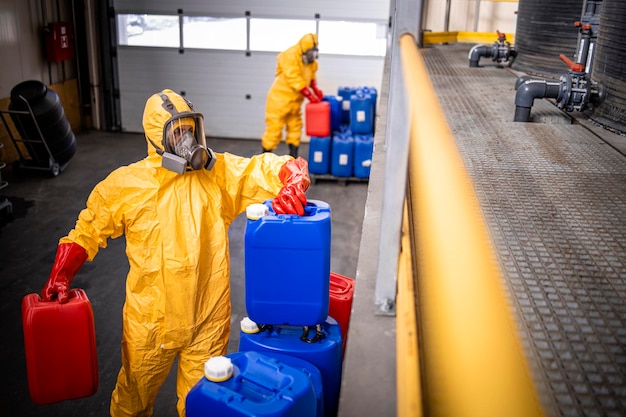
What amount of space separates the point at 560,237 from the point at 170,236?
73.5 inches

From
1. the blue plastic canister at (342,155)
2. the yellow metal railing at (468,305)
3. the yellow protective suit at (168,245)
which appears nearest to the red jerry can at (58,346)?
the yellow protective suit at (168,245)

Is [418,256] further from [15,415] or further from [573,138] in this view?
[15,415]

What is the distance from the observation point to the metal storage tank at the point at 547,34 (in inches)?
219

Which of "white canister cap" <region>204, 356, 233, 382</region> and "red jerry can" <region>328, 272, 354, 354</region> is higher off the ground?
"white canister cap" <region>204, 356, 233, 382</region>

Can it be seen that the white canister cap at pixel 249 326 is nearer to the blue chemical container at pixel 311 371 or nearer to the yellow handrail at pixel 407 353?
the blue chemical container at pixel 311 371

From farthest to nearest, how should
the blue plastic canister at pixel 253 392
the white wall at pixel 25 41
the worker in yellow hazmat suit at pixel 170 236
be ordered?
the white wall at pixel 25 41 → the worker in yellow hazmat suit at pixel 170 236 → the blue plastic canister at pixel 253 392

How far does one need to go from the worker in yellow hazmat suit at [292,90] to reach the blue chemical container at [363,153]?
896mm

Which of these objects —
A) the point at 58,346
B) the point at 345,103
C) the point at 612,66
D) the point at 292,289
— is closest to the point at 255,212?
the point at 292,289

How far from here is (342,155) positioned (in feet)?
29.3

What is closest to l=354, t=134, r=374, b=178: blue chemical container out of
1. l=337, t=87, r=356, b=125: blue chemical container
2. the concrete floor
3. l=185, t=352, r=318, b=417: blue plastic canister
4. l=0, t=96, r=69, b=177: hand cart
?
the concrete floor

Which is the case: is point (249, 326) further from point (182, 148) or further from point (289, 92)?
point (289, 92)

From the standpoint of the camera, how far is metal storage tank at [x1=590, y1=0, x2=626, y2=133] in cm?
373

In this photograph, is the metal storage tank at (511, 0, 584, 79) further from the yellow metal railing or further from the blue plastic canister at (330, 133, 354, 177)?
the yellow metal railing

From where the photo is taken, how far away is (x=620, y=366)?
4.97ft
